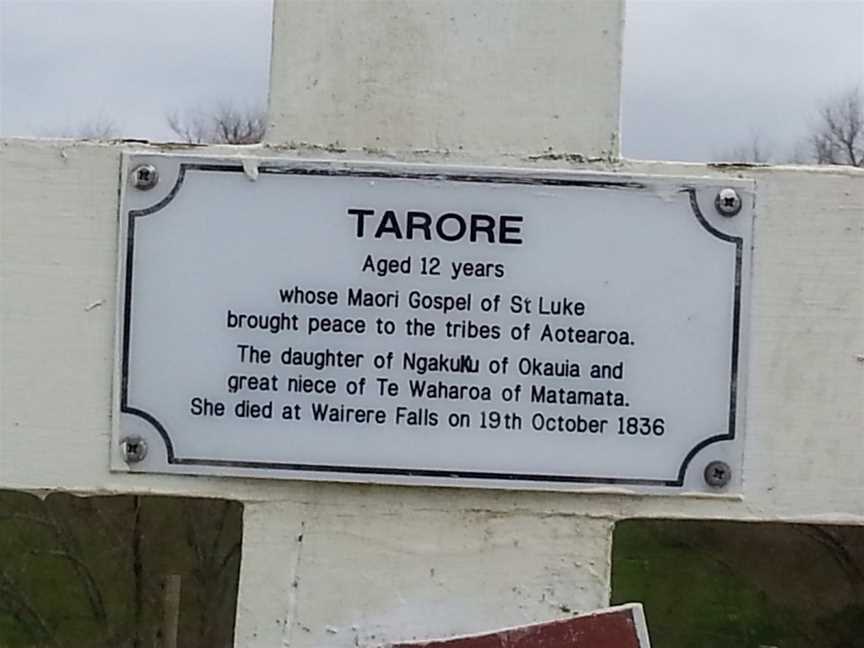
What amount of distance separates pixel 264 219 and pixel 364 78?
0.51 feet

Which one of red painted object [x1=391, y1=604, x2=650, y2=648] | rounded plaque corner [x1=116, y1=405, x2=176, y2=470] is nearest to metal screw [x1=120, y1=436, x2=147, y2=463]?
rounded plaque corner [x1=116, y1=405, x2=176, y2=470]

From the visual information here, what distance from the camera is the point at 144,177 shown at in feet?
3.67

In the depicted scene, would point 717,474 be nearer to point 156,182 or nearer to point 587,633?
point 587,633

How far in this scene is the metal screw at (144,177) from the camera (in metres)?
1.12

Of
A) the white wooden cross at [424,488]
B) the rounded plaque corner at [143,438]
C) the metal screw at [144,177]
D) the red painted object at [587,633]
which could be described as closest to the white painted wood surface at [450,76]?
the white wooden cross at [424,488]

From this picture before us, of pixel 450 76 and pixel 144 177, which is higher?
pixel 450 76

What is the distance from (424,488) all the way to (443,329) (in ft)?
0.47

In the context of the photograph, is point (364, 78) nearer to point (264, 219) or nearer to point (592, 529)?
point (264, 219)

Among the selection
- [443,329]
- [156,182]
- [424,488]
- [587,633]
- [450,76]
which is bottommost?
[587,633]

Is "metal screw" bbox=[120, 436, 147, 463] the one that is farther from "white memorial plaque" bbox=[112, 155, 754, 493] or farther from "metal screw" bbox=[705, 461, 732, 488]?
"metal screw" bbox=[705, 461, 732, 488]

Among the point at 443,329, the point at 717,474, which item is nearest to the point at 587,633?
the point at 717,474

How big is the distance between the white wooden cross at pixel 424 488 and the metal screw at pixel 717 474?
19 millimetres

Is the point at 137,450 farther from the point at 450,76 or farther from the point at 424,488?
the point at 450,76

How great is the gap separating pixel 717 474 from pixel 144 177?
1.86 ft
